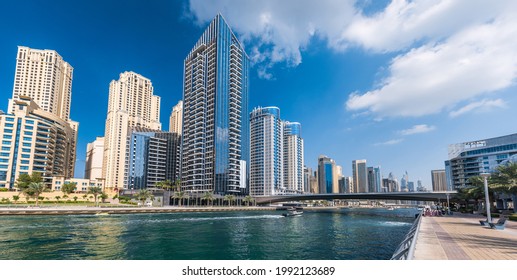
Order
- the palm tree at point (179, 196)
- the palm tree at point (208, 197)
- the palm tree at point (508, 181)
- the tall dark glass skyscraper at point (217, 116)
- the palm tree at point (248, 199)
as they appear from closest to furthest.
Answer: the palm tree at point (508, 181)
the palm tree at point (179, 196)
the palm tree at point (208, 197)
the tall dark glass skyscraper at point (217, 116)
the palm tree at point (248, 199)

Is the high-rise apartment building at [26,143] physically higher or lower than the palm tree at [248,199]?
higher

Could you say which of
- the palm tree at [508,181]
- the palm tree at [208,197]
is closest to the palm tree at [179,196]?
the palm tree at [208,197]

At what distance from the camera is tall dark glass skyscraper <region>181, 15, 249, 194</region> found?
162m

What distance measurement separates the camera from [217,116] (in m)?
164

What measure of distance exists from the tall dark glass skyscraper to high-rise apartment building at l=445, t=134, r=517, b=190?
120248mm

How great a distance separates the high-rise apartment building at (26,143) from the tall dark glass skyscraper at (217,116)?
228ft

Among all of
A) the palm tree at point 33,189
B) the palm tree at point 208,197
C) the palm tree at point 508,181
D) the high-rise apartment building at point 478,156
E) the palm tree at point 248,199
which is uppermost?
the high-rise apartment building at point 478,156

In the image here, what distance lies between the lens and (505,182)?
175ft

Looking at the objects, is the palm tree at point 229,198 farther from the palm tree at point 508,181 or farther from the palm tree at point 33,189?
the palm tree at point 508,181

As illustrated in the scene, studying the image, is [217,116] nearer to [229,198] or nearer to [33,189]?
[229,198]

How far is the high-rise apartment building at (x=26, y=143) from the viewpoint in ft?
436

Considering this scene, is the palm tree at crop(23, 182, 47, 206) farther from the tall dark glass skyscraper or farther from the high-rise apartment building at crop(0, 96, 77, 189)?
the tall dark glass skyscraper
